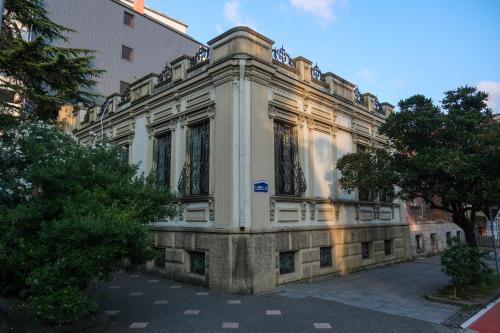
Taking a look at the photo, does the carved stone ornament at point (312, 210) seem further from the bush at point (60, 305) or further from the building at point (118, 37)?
the building at point (118, 37)

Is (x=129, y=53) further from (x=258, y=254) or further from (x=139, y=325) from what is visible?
(x=139, y=325)

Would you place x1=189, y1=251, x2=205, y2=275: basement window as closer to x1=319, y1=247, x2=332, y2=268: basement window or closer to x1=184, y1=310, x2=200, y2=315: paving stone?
x1=184, y1=310, x2=200, y2=315: paving stone

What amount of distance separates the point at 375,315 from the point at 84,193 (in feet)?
18.9

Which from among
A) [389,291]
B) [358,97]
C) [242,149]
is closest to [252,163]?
[242,149]

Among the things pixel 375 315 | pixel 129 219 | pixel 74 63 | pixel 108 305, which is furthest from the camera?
pixel 74 63

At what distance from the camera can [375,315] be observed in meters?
6.97

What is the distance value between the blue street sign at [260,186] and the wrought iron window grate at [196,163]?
1.74 meters

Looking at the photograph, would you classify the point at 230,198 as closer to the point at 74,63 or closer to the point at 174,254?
the point at 174,254

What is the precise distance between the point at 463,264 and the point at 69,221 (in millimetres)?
7984

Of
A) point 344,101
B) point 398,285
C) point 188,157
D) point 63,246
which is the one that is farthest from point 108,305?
point 344,101

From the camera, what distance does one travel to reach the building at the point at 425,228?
16531mm

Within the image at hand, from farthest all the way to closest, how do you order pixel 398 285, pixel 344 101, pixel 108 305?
1. pixel 344 101
2. pixel 398 285
3. pixel 108 305

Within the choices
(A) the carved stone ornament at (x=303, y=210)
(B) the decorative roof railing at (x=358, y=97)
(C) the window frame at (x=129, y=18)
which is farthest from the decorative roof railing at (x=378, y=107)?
(C) the window frame at (x=129, y=18)

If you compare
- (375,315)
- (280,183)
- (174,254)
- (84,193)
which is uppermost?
(280,183)
